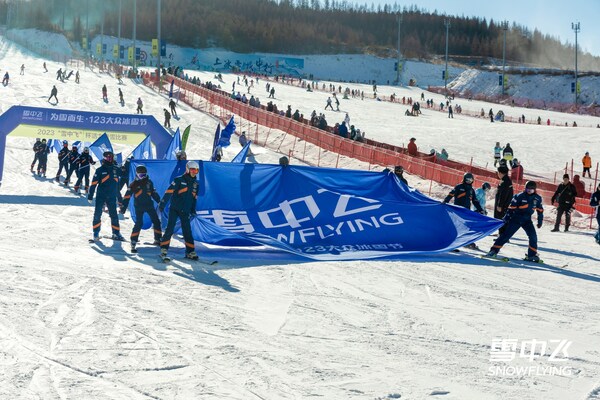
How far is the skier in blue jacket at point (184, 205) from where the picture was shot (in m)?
10.9

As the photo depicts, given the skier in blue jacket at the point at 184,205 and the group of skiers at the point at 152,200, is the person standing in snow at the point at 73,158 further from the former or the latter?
the skier in blue jacket at the point at 184,205

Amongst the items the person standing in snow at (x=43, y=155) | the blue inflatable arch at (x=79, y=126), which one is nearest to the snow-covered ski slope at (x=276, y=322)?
the blue inflatable arch at (x=79, y=126)

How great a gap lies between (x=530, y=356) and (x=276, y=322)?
247cm

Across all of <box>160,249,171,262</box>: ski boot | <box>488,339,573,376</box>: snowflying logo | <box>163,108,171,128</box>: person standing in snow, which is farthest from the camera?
<box>163,108,171,128</box>: person standing in snow

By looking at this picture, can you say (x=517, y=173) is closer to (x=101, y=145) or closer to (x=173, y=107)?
(x=101, y=145)

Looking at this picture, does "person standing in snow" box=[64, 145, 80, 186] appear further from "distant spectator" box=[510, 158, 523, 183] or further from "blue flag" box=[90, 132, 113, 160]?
"distant spectator" box=[510, 158, 523, 183]

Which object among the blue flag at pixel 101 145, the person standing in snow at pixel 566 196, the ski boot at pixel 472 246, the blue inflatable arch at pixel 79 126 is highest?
the blue inflatable arch at pixel 79 126

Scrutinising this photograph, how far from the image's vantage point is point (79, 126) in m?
20.1

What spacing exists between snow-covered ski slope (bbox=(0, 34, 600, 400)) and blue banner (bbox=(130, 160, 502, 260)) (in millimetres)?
469

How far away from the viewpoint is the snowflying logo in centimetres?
654

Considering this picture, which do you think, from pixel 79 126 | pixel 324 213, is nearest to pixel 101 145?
pixel 79 126

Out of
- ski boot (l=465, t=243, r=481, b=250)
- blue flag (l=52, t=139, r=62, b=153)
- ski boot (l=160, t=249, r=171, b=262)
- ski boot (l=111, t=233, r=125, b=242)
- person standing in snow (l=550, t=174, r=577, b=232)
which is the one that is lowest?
ski boot (l=465, t=243, r=481, b=250)

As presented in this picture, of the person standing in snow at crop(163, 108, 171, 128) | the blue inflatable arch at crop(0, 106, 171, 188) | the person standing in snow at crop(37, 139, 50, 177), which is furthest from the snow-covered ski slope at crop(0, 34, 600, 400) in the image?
the person standing in snow at crop(163, 108, 171, 128)

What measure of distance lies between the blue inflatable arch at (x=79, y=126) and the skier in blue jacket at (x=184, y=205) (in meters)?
8.79
